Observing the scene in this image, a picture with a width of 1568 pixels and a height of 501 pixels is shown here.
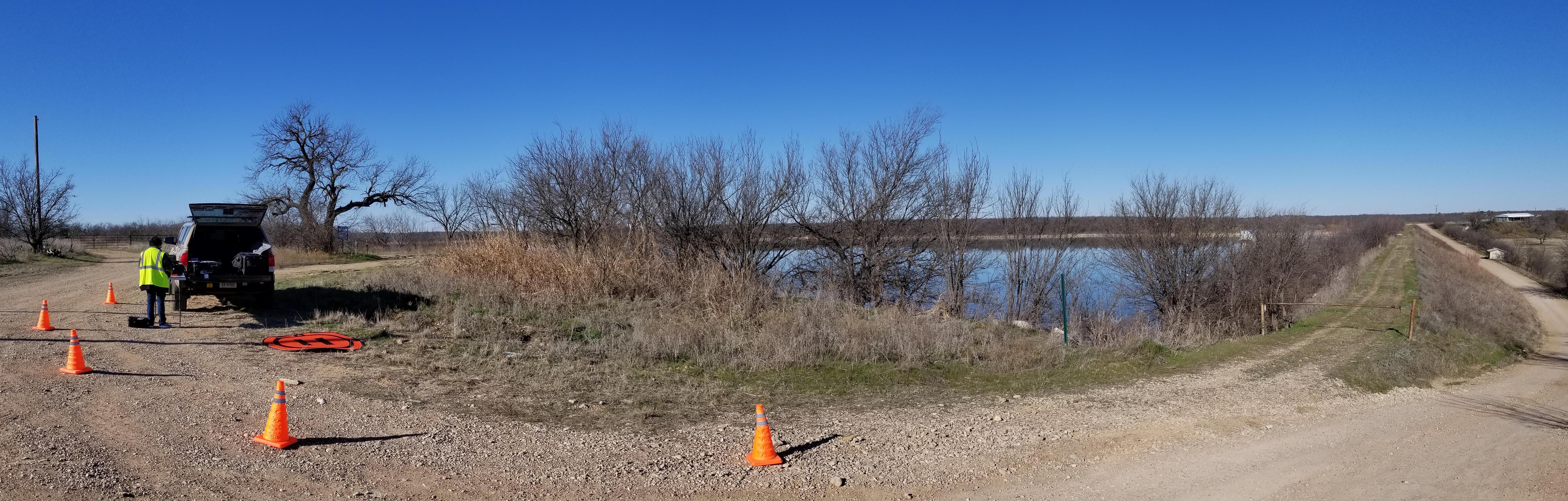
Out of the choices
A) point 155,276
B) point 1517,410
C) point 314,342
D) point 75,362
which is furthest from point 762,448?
point 155,276

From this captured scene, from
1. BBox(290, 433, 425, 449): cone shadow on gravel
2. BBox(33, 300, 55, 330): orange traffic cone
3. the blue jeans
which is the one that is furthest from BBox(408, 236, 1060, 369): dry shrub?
BBox(33, 300, 55, 330): orange traffic cone

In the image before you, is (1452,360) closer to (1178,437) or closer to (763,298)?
(1178,437)

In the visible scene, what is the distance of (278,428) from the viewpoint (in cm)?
615

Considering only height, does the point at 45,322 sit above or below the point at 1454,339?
above

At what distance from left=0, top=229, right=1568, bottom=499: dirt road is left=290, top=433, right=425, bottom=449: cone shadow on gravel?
2 centimetres

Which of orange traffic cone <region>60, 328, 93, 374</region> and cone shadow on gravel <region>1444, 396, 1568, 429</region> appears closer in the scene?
orange traffic cone <region>60, 328, 93, 374</region>

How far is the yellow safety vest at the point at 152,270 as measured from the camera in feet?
37.3

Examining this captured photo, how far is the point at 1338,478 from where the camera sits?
20.3ft

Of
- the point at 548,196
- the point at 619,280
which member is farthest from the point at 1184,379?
the point at 548,196

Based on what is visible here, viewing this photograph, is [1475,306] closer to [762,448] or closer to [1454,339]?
[1454,339]

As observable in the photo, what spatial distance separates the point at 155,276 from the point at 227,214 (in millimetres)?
2184

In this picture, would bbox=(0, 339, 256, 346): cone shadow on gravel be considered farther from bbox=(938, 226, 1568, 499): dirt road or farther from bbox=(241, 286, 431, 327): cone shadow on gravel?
bbox=(938, 226, 1568, 499): dirt road

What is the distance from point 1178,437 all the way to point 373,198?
148ft

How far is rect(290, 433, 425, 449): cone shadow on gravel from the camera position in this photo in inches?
248
